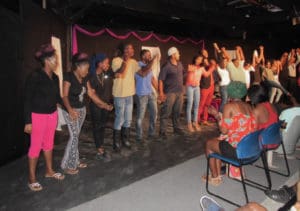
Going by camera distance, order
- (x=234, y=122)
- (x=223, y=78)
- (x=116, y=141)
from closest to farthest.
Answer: (x=234, y=122) → (x=116, y=141) → (x=223, y=78)

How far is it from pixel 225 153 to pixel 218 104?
14.1ft

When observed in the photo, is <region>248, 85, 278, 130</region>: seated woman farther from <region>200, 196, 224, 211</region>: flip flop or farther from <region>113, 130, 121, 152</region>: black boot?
<region>113, 130, 121, 152</region>: black boot

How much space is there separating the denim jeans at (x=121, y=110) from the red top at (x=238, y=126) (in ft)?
6.01

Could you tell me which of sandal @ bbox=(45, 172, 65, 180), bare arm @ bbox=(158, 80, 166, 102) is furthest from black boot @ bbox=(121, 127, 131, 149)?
sandal @ bbox=(45, 172, 65, 180)

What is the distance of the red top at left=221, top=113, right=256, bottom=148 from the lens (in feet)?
11.1

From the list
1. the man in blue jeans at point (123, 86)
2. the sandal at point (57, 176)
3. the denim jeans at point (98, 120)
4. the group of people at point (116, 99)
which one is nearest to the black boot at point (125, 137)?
the group of people at point (116, 99)

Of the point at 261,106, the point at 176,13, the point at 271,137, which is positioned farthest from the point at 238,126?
the point at 176,13

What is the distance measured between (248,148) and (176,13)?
4983 mm

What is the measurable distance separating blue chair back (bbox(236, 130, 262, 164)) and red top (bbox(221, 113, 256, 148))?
6.7 inches

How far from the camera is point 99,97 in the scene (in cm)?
439

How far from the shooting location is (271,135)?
3621 millimetres

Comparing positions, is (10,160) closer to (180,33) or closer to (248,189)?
(248,189)

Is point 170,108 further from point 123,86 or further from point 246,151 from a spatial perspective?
point 246,151

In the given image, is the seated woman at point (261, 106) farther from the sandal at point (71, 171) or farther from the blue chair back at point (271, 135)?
the sandal at point (71, 171)
